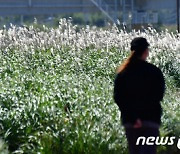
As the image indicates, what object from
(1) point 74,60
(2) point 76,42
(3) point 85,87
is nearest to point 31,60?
(1) point 74,60

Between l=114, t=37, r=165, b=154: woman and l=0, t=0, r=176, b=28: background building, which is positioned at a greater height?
l=0, t=0, r=176, b=28: background building

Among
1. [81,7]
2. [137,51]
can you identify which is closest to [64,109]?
[137,51]

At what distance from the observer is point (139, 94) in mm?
8023

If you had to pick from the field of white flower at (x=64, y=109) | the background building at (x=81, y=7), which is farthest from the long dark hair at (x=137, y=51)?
the background building at (x=81, y=7)

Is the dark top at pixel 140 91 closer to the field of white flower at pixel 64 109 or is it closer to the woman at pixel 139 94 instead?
the woman at pixel 139 94

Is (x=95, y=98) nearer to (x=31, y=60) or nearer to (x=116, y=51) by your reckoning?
(x=31, y=60)

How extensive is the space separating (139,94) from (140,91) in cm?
3

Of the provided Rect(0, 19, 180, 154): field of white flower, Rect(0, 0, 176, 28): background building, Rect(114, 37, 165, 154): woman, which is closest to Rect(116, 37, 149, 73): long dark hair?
Rect(114, 37, 165, 154): woman

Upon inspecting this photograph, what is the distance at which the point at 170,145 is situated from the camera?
9.74 meters

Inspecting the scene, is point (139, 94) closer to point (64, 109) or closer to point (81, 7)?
point (64, 109)

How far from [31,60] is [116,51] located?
7.98 ft

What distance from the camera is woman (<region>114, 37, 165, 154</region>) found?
8.02 m

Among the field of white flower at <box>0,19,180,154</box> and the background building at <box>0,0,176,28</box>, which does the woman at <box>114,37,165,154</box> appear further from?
the background building at <box>0,0,176,28</box>

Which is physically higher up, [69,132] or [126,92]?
[126,92]
